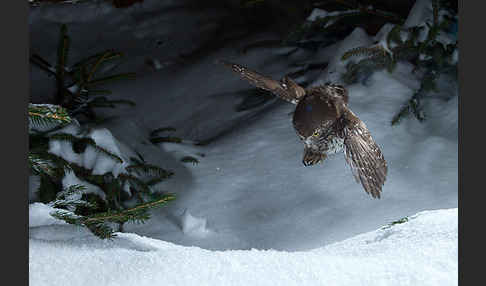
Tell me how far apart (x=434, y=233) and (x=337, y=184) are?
0.26 metres

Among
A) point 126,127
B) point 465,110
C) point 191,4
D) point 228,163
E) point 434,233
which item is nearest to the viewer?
point 465,110

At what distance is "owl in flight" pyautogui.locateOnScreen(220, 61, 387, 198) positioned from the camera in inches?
21.1

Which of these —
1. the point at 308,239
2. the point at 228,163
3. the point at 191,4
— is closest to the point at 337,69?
the point at 228,163

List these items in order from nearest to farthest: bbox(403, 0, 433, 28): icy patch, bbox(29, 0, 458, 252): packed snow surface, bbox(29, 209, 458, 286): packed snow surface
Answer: bbox(29, 209, 458, 286): packed snow surface
bbox(29, 0, 458, 252): packed snow surface
bbox(403, 0, 433, 28): icy patch

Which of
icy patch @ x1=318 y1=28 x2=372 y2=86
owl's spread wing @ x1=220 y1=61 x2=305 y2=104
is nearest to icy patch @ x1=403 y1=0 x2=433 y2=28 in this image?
icy patch @ x1=318 y1=28 x2=372 y2=86

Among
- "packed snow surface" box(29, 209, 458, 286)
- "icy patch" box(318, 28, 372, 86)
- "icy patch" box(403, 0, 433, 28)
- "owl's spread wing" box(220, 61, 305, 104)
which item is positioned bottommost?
"icy patch" box(318, 28, 372, 86)

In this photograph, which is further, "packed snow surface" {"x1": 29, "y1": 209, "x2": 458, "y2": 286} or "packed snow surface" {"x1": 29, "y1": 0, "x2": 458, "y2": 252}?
"packed snow surface" {"x1": 29, "y1": 0, "x2": 458, "y2": 252}

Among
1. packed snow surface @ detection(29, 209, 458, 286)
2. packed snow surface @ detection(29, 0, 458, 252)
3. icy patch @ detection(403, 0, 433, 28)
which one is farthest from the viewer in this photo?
icy patch @ detection(403, 0, 433, 28)

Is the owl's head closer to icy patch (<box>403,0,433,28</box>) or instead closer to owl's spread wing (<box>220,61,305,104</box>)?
owl's spread wing (<box>220,61,305,104</box>)

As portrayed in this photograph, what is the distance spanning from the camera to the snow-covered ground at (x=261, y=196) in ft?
1.76

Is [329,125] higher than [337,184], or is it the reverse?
[329,125]

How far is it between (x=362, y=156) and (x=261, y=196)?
42 centimetres

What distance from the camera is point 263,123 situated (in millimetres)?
1123

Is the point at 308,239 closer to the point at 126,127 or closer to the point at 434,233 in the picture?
the point at 434,233
